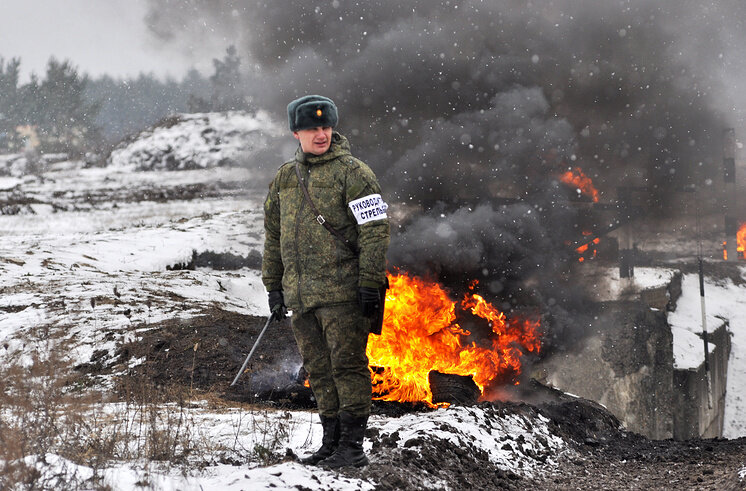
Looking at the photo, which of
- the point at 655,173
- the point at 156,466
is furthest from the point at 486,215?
the point at 655,173

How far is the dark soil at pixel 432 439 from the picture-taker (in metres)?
4.19

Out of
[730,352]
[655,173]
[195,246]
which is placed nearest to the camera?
[195,246]

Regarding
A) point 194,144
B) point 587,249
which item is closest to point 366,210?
point 587,249

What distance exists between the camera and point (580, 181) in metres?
13.6

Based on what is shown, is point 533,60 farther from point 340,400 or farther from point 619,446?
point 340,400

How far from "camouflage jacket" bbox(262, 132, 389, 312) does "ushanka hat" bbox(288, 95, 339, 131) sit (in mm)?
189

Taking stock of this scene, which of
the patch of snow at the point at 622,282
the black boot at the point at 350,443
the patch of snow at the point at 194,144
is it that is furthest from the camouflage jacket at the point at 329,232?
the patch of snow at the point at 194,144

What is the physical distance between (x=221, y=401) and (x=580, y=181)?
10415 mm

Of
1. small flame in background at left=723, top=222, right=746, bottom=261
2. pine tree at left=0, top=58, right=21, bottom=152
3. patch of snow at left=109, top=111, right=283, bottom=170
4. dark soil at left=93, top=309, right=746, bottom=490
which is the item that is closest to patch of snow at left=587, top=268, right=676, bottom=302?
small flame in background at left=723, top=222, right=746, bottom=261

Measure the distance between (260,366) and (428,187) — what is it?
534 cm

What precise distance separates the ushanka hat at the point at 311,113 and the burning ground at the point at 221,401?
197cm

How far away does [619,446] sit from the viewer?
6.63m

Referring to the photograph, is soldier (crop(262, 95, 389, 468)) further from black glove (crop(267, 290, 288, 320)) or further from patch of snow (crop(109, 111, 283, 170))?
patch of snow (crop(109, 111, 283, 170))

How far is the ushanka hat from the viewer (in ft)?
11.9
